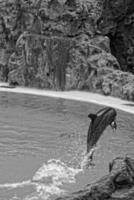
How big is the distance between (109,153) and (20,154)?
2534 millimetres

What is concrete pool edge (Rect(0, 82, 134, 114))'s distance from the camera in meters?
20.2

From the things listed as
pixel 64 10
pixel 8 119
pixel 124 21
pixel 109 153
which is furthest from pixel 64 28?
pixel 109 153

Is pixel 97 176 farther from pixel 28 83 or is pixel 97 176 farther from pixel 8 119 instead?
pixel 28 83

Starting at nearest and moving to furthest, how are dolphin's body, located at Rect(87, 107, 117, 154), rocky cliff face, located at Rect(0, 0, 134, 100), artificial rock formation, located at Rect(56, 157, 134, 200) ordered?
artificial rock formation, located at Rect(56, 157, 134, 200) < dolphin's body, located at Rect(87, 107, 117, 154) < rocky cliff face, located at Rect(0, 0, 134, 100)

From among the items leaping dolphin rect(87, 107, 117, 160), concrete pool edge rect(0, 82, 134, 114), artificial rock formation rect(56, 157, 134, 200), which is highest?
artificial rock formation rect(56, 157, 134, 200)

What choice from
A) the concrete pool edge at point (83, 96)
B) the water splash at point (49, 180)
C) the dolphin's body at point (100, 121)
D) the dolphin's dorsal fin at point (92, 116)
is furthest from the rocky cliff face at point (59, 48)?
the dolphin's dorsal fin at point (92, 116)

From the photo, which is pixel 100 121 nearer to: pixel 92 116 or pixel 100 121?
pixel 100 121

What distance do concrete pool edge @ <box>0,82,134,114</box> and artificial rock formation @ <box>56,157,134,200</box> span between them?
13.5 metres

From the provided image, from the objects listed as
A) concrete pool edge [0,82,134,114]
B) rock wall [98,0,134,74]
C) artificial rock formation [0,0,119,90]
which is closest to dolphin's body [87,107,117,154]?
concrete pool edge [0,82,134,114]

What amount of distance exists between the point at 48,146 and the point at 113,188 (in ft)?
26.0

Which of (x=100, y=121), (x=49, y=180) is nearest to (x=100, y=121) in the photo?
(x=100, y=121)

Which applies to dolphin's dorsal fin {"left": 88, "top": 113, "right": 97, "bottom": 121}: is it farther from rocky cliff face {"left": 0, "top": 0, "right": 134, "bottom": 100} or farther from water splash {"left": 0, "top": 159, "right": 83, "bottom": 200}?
rocky cliff face {"left": 0, "top": 0, "right": 134, "bottom": 100}

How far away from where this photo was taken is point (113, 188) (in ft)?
16.6

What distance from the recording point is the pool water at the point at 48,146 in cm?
927
